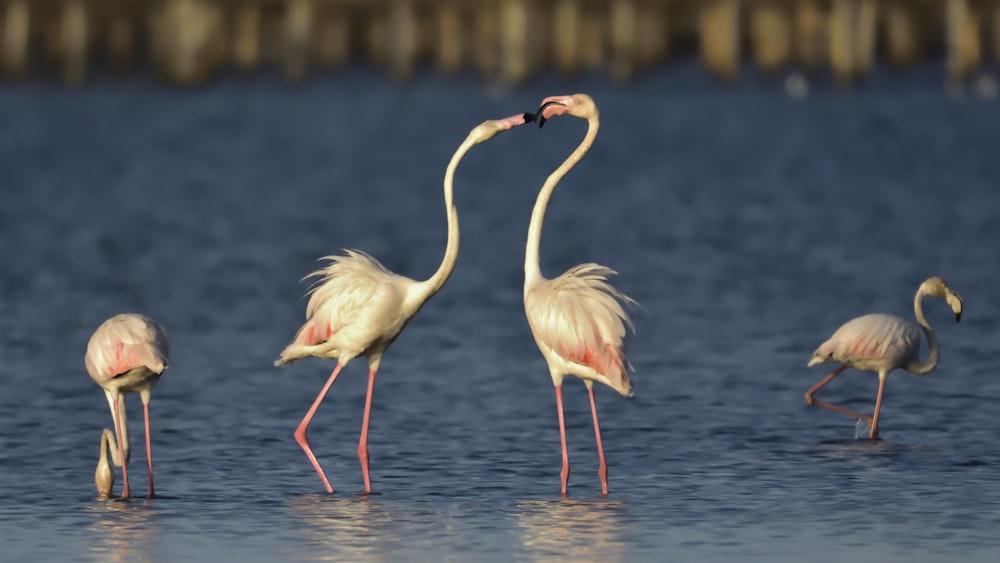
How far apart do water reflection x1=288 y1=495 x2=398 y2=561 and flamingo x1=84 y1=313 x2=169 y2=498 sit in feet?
3.00

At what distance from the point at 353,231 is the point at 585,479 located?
1651cm

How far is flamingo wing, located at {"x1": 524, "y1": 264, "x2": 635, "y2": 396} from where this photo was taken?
377 inches

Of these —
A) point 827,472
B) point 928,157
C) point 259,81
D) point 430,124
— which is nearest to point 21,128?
point 430,124

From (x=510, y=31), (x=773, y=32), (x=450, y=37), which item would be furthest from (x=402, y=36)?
(x=773, y=32)

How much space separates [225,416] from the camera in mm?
12117

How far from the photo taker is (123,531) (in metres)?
8.62

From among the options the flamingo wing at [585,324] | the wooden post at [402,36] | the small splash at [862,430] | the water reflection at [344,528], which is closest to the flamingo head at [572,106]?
the flamingo wing at [585,324]

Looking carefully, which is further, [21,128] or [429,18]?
[429,18]

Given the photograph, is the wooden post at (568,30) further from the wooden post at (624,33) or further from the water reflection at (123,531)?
the water reflection at (123,531)

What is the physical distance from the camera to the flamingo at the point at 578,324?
31.4 feet

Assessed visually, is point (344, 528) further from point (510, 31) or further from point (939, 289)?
point (510, 31)

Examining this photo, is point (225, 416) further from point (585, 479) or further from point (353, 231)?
point (353, 231)

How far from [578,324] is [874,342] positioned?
10.1 ft

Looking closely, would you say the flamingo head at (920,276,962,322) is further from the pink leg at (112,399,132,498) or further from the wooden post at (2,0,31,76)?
the wooden post at (2,0,31,76)
